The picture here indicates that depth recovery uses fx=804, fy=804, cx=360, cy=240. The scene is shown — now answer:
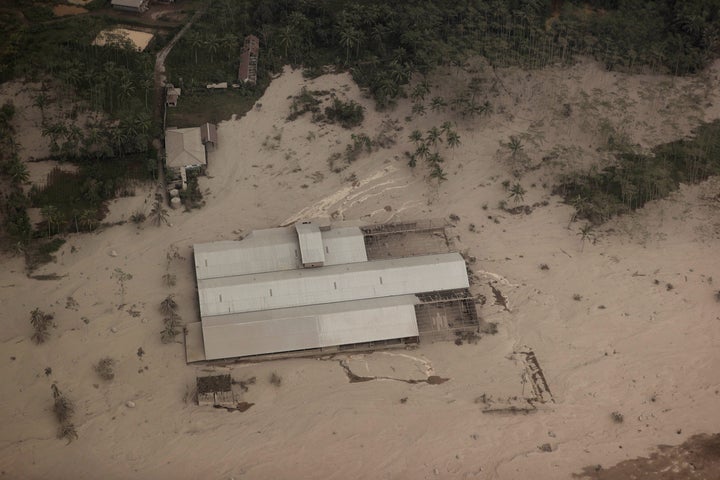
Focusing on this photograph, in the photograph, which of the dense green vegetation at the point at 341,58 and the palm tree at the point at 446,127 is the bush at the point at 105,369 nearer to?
the dense green vegetation at the point at 341,58

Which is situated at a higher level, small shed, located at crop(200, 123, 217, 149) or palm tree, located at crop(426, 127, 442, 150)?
small shed, located at crop(200, 123, 217, 149)

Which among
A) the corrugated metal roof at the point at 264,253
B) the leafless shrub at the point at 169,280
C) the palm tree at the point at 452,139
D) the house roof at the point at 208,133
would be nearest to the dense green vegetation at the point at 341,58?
the palm tree at the point at 452,139

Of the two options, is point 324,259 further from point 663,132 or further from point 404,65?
point 663,132

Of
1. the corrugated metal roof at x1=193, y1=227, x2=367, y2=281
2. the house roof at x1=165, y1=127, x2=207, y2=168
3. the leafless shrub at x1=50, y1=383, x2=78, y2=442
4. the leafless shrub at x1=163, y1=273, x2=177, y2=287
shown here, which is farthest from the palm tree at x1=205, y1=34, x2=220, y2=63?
the leafless shrub at x1=50, y1=383, x2=78, y2=442

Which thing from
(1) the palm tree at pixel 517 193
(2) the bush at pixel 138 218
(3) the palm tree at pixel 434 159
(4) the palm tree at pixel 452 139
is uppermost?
(4) the palm tree at pixel 452 139

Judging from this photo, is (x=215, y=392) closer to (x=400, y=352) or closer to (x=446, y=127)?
(x=400, y=352)

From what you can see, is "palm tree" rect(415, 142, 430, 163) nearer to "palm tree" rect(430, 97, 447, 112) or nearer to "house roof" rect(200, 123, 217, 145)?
"palm tree" rect(430, 97, 447, 112)
